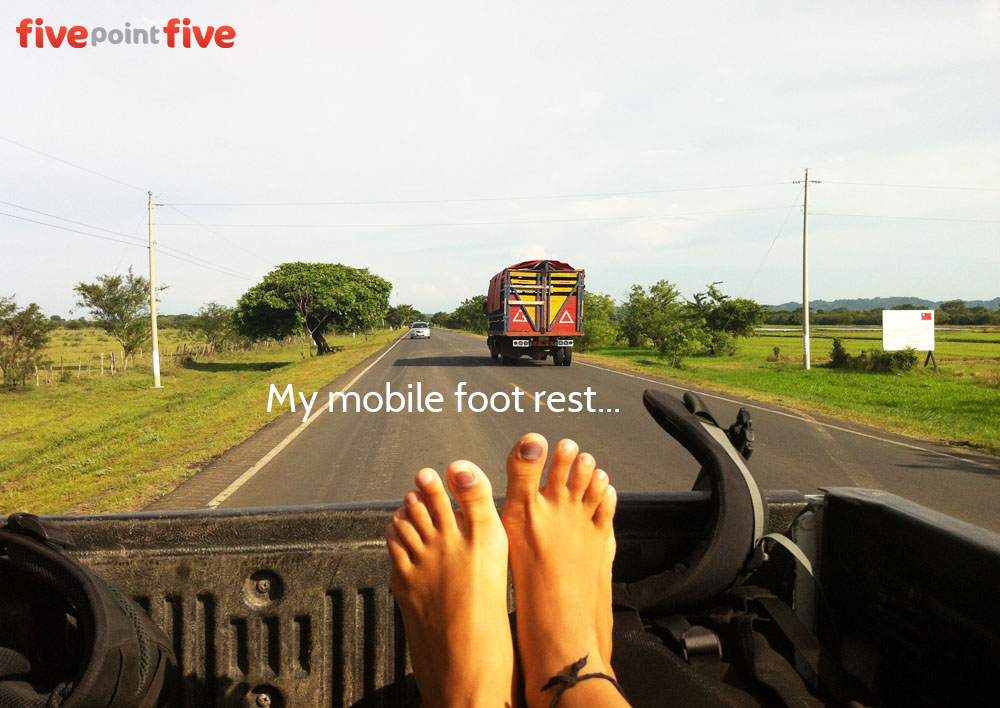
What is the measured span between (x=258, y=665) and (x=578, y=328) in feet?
66.6

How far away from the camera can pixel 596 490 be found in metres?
1.75

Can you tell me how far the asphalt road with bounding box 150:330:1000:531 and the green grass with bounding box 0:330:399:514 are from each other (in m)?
0.45

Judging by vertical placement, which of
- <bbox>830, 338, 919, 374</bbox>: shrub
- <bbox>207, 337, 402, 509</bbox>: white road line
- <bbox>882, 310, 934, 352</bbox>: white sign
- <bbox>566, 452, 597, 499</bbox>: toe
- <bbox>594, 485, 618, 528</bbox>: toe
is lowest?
<bbox>207, 337, 402, 509</bbox>: white road line

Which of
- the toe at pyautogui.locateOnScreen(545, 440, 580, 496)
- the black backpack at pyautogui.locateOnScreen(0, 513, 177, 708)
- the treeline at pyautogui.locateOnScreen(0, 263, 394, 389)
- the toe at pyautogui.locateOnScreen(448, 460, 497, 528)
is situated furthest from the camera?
the treeline at pyautogui.locateOnScreen(0, 263, 394, 389)

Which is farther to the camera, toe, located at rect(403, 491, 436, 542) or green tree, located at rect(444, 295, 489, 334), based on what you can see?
green tree, located at rect(444, 295, 489, 334)

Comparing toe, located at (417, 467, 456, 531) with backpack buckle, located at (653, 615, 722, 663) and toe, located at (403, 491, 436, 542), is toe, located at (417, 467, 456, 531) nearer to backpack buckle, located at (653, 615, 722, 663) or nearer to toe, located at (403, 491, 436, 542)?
toe, located at (403, 491, 436, 542)

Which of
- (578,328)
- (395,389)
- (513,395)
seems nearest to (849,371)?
(578,328)

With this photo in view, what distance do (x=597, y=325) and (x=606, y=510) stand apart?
44.6 m

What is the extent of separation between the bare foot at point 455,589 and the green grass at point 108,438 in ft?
16.2

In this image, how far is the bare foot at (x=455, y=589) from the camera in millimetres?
1463

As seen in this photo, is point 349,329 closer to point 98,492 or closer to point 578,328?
point 578,328

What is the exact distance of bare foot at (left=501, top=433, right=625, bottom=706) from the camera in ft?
4.77

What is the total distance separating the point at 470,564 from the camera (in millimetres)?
1593

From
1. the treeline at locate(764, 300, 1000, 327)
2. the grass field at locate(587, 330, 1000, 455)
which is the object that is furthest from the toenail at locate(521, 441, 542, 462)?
the treeline at locate(764, 300, 1000, 327)
